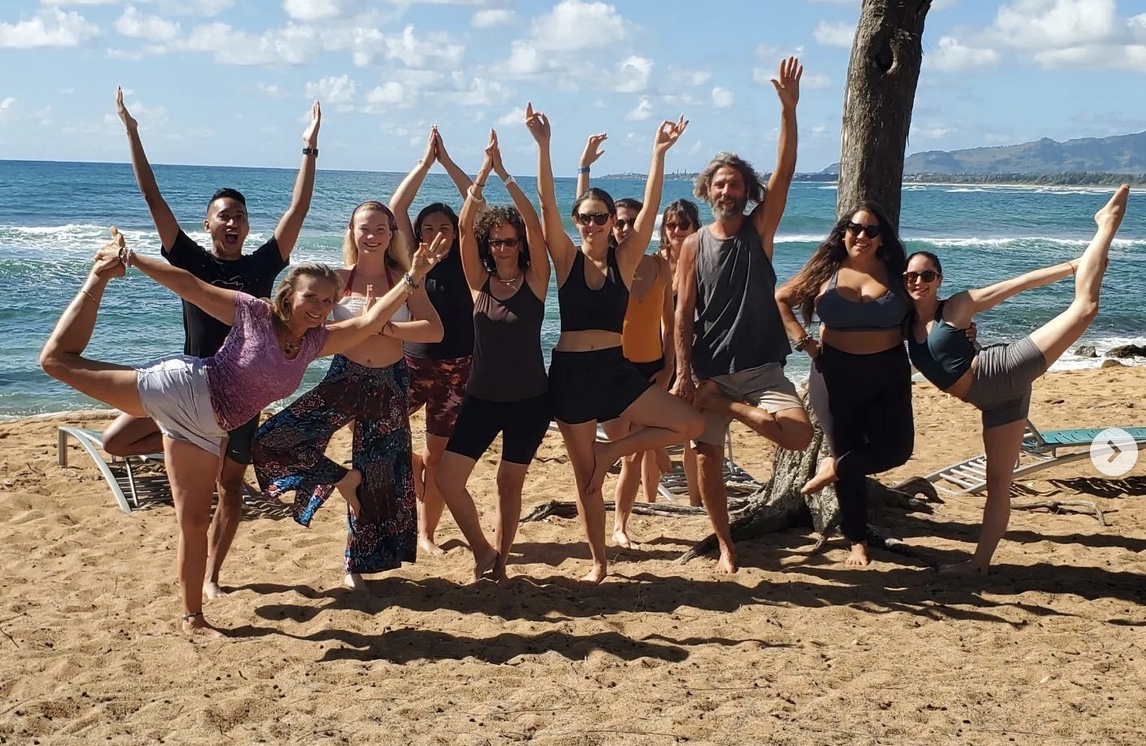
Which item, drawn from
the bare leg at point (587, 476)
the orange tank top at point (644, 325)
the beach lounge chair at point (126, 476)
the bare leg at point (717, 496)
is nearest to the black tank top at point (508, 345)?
the bare leg at point (587, 476)

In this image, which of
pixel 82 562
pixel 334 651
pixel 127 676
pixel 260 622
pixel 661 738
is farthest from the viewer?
pixel 82 562

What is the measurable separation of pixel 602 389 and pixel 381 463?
114cm

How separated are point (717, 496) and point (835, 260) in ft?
4.40

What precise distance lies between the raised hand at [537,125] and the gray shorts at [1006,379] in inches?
93.1

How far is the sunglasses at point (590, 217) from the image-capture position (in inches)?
199

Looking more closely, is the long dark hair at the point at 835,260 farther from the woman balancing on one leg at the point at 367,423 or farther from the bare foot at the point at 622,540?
the woman balancing on one leg at the point at 367,423

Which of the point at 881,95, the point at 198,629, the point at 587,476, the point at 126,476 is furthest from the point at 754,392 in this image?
the point at 126,476

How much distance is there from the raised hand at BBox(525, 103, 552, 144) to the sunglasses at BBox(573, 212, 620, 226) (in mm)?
404

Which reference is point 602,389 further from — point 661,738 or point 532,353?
point 661,738

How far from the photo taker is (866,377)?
528 centimetres

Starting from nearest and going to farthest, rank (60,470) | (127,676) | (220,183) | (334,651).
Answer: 1. (127,676)
2. (334,651)
3. (60,470)
4. (220,183)

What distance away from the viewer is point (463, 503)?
5.32m

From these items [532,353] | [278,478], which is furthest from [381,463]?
[532,353]

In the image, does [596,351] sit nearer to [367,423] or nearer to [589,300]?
[589,300]
